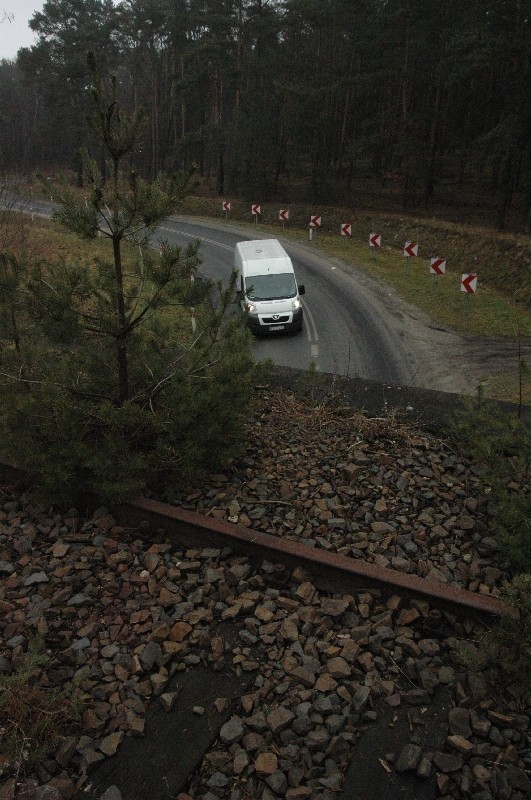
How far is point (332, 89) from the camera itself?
3409 centimetres

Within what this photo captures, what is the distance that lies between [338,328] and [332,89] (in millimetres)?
22258

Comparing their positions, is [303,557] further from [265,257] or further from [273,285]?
[265,257]

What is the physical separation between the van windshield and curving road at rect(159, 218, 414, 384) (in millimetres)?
1247

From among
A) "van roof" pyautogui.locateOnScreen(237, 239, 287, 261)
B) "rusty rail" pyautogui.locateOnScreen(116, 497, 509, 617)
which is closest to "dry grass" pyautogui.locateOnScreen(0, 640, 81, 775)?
"rusty rail" pyautogui.locateOnScreen(116, 497, 509, 617)

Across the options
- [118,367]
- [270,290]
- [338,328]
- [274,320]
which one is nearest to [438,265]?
[338,328]

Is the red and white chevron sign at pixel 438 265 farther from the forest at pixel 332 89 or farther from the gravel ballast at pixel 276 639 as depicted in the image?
the gravel ballast at pixel 276 639

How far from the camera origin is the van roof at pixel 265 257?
18344 millimetres

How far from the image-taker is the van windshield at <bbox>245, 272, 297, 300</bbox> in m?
17.8

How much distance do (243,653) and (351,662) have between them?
0.92m

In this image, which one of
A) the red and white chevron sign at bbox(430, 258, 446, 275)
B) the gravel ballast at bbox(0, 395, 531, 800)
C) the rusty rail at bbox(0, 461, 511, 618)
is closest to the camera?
the gravel ballast at bbox(0, 395, 531, 800)

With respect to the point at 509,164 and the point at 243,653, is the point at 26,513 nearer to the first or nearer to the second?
the point at 243,653

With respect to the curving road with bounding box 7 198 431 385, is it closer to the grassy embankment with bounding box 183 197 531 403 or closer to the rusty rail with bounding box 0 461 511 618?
the grassy embankment with bounding box 183 197 531 403

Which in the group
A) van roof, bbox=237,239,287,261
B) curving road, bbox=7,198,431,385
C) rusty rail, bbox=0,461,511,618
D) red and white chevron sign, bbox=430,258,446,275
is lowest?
curving road, bbox=7,198,431,385

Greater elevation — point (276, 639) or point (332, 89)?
point (332, 89)
